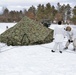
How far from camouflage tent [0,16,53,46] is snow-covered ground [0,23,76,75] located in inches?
97.0

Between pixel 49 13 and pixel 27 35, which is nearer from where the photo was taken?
pixel 27 35

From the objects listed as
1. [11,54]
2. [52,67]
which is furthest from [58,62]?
[11,54]

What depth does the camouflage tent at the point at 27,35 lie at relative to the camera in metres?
14.4

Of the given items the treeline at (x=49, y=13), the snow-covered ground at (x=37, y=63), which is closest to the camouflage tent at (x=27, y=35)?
the snow-covered ground at (x=37, y=63)

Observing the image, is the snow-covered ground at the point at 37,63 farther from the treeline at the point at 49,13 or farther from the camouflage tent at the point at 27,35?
the treeline at the point at 49,13

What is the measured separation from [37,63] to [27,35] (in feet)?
17.6

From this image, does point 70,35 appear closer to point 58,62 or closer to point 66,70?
point 58,62

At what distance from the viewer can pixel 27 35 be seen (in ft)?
47.9

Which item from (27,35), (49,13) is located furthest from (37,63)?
(49,13)

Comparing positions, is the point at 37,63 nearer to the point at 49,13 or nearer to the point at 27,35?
the point at 27,35

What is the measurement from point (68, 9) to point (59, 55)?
277 ft

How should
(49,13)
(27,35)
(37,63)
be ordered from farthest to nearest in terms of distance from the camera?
1. (49,13)
2. (27,35)
3. (37,63)

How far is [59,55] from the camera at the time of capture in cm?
1100

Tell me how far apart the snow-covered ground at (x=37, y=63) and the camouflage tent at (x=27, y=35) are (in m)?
2.47
